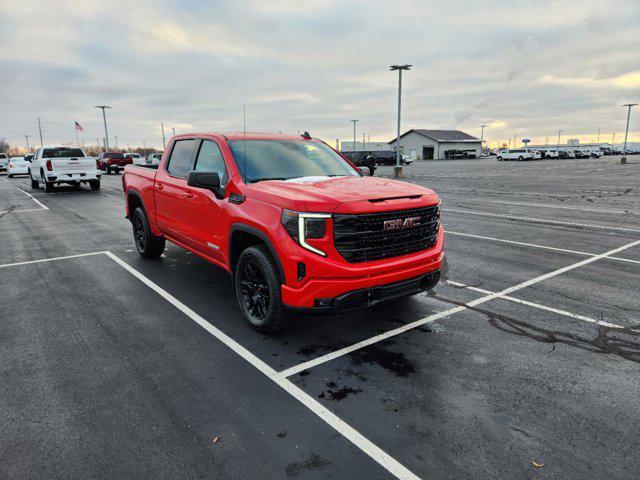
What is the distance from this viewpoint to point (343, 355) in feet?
13.1

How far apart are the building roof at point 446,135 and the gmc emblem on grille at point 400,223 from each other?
97899 millimetres

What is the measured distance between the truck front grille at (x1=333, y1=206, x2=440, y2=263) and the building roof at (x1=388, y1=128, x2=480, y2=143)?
9780 cm

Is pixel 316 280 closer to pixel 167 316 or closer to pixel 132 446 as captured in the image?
pixel 132 446

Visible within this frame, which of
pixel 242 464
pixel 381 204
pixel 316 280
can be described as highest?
pixel 381 204

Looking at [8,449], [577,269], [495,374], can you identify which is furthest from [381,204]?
[577,269]

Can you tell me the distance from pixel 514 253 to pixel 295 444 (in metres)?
6.20

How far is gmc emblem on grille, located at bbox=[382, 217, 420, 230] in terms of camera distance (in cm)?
394

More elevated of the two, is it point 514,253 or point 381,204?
point 381,204

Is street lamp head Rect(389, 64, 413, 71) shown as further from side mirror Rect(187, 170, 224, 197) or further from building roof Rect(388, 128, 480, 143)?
building roof Rect(388, 128, 480, 143)

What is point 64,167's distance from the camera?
20.1 metres

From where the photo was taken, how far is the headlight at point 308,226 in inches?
147

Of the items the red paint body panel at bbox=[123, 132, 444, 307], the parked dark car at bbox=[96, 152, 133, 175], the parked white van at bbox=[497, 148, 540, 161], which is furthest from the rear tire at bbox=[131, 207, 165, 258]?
the parked white van at bbox=[497, 148, 540, 161]

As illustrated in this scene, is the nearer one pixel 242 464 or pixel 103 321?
pixel 242 464

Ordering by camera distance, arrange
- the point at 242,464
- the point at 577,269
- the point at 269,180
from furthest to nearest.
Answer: the point at 577,269
the point at 269,180
the point at 242,464
